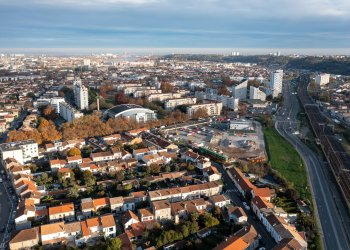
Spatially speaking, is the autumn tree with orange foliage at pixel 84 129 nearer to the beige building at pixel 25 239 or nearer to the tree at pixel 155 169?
the tree at pixel 155 169

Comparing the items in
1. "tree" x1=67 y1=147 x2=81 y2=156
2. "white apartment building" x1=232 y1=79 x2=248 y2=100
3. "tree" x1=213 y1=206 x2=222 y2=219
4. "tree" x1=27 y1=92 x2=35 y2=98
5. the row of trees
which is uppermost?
"white apartment building" x1=232 y1=79 x2=248 y2=100

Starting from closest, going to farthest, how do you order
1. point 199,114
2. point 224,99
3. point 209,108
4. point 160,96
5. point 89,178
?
point 89,178, point 199,114, point 209,108, point 224,99, point 160,96

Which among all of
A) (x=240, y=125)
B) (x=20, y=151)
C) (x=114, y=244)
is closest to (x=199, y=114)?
(x=240, y=125)

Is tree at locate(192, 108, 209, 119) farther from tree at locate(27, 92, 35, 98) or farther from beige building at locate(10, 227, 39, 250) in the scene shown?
tree at locate(27, 92, 35, 98)

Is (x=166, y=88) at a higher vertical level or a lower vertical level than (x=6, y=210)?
higher

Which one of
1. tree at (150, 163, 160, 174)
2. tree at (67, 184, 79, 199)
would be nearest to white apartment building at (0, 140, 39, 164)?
tree at (67, 184, 79, 199)

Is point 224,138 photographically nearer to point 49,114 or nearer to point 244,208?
point 244,208

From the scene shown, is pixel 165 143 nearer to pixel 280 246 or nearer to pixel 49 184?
pixel 49 184
